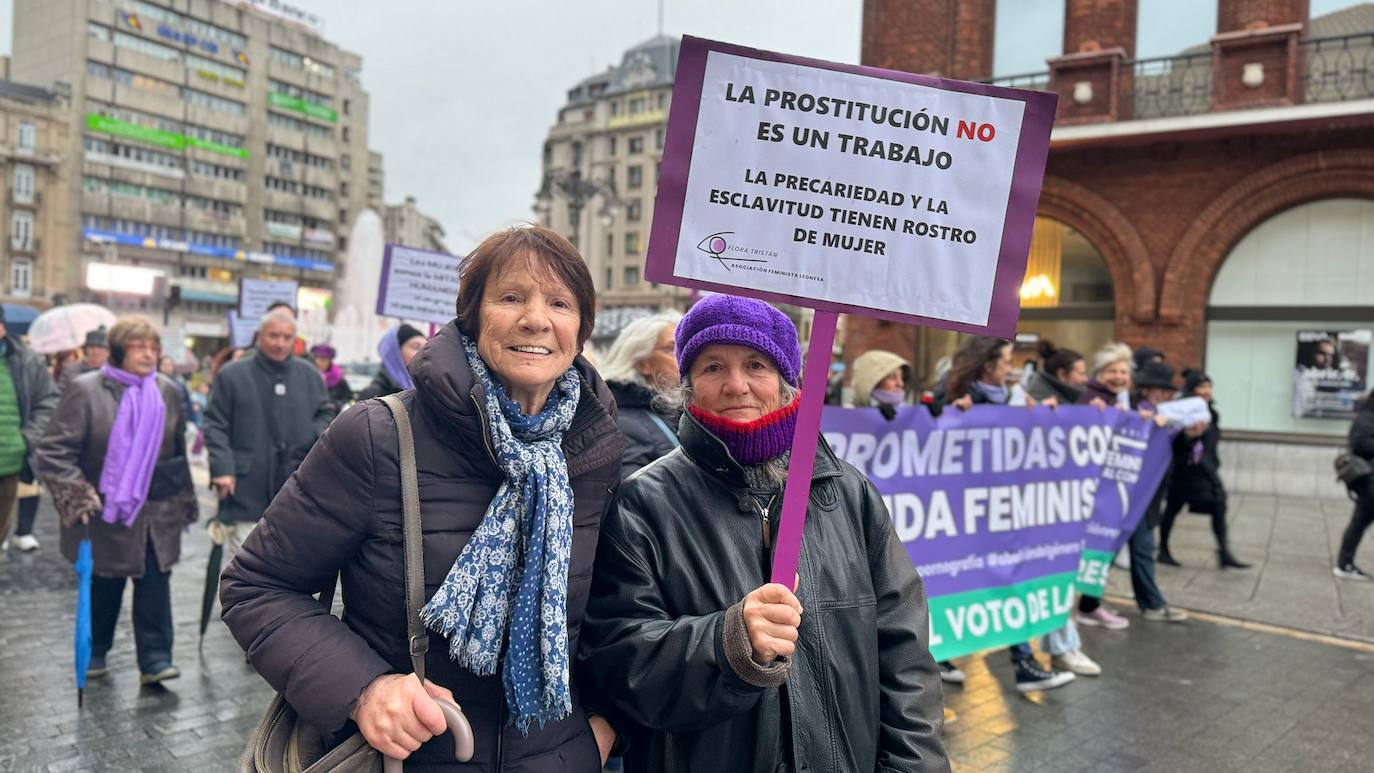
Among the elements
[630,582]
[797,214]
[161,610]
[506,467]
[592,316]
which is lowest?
[161,610]

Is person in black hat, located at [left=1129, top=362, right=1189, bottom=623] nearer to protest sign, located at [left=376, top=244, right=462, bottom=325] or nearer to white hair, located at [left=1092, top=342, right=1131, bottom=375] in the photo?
white hair, located at [left=1092, top=342, right=1131, bottom=375]

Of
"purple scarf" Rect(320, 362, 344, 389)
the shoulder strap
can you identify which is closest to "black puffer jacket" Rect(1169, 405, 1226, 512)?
the shoulder strap

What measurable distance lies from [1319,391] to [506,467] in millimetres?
16088

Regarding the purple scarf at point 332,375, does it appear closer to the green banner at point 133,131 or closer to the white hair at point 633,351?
the white hair at point 633,351

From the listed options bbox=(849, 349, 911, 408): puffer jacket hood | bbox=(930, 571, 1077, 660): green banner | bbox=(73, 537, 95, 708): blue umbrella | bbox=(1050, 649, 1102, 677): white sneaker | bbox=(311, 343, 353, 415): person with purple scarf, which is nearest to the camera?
bbox=(73, 537, 95, 708): blue umbrella

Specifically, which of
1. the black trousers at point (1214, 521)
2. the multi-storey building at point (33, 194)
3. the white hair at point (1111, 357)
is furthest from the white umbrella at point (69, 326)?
the multi-storey building at point (33, 194)

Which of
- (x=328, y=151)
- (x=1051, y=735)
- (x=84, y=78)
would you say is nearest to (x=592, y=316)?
(x=1051, y=735)

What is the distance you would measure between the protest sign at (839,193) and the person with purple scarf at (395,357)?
3952 mm

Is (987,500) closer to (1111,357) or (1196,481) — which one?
(1111,357)

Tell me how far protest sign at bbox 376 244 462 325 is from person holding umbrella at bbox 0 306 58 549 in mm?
2387

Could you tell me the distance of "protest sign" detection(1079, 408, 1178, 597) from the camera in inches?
242

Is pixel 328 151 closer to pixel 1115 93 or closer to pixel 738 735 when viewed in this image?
pixel 1115 93

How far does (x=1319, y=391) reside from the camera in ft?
46.5

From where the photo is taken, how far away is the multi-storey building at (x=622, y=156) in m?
81.1
